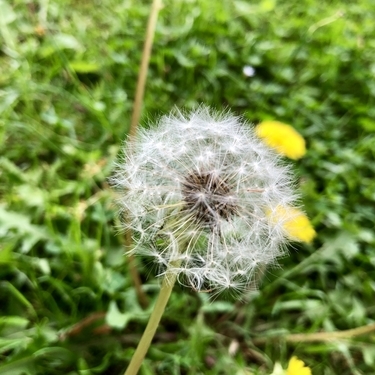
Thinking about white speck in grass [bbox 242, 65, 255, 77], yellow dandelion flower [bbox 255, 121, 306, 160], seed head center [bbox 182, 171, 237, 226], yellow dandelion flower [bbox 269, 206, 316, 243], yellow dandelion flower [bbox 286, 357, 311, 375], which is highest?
white speck in grass [bbox 242, 65, 255, 77]

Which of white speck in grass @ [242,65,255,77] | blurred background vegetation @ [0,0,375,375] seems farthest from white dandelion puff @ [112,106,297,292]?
white speck in grass @ [242,65,255,77]

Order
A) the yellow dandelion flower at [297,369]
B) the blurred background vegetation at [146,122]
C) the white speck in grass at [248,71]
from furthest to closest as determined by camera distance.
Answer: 1. the white speck in grass at [248,71]
2. the blurred background vegetation at [146,122]
3. the yellow dandelion flower at [297,369]

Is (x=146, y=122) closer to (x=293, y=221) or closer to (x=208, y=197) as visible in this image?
(x=293, y=221)

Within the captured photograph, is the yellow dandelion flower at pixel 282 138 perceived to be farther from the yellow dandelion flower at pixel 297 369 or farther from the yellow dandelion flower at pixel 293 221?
the yellow dandelion flower at pixel 297 369

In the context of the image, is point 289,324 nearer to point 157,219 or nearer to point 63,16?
point 157,219

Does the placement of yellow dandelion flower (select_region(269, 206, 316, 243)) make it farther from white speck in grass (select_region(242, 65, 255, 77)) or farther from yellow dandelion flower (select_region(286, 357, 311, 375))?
white speck in grass (select_region(242, 65, 255, 77))

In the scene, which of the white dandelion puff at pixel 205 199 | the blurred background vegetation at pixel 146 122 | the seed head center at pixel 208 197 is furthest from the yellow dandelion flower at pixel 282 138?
the seed head center at pixel 208 197
